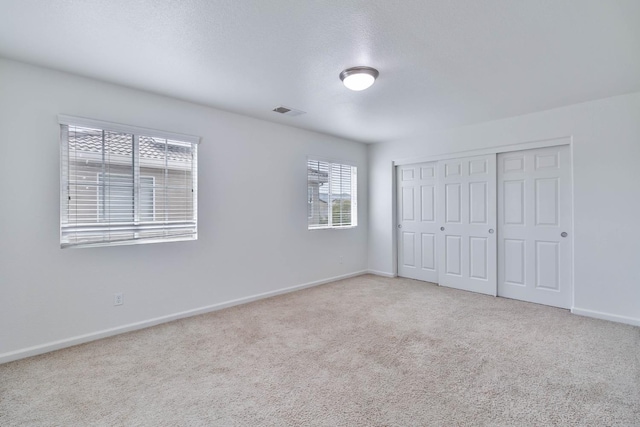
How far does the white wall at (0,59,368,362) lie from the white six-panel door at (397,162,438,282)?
1.43 m

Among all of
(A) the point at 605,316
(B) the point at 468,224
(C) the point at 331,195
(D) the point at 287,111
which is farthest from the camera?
(C) the point at 331,195

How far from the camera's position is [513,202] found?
4.26 m

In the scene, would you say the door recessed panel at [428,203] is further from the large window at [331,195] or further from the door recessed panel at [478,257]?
the large window at [331,195]

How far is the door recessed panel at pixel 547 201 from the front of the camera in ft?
12.8

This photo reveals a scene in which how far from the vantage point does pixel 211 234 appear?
149 inches

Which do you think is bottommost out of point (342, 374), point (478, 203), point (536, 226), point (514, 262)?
point (342, 374)

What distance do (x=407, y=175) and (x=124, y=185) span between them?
425 centimetres

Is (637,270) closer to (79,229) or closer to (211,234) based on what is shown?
(211,234)

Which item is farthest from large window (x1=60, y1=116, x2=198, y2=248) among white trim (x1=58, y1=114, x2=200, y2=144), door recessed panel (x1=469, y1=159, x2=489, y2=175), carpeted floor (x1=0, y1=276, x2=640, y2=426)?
door recessed panel (x1=469, y1=159, x2=489, y2=175)

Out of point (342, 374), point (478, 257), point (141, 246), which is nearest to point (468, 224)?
point (478, 257)

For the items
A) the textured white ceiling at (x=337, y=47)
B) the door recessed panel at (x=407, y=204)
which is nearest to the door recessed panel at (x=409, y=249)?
the door recessed panel at (x=407, y=204)

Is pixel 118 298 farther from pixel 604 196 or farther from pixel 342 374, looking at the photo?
pixel 604 196

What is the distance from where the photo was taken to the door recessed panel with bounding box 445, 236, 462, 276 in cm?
478

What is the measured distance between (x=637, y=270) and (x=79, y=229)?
5.72 m
